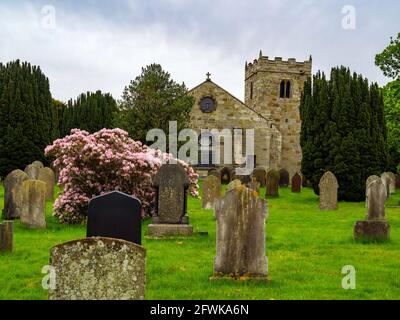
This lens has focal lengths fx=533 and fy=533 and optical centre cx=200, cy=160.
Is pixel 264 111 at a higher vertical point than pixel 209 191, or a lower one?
higher

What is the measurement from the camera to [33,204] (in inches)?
515

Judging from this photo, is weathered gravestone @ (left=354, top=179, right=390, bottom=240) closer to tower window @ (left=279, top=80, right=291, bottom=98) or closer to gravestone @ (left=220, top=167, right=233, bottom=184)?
gravestone @ (left=220, top=167, right=233, bottom=184)

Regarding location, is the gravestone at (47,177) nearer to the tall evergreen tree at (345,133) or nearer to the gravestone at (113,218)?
the tall evergreen tree at (345,133)

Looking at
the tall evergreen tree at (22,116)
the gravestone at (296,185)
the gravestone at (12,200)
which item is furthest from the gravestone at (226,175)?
the gravestone at (12,200)

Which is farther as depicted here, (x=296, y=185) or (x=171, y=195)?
(x=296, y=185)

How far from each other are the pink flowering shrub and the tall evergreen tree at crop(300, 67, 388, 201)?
1112 centimetres

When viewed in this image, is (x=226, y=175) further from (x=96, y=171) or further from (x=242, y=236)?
(x=242, y=236)

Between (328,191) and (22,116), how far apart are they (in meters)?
19.1

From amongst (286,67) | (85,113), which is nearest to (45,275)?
(85,113)

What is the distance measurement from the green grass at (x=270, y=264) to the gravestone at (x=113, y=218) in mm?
826

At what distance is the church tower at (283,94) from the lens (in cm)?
4647

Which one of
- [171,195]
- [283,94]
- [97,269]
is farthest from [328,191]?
[283,94]
